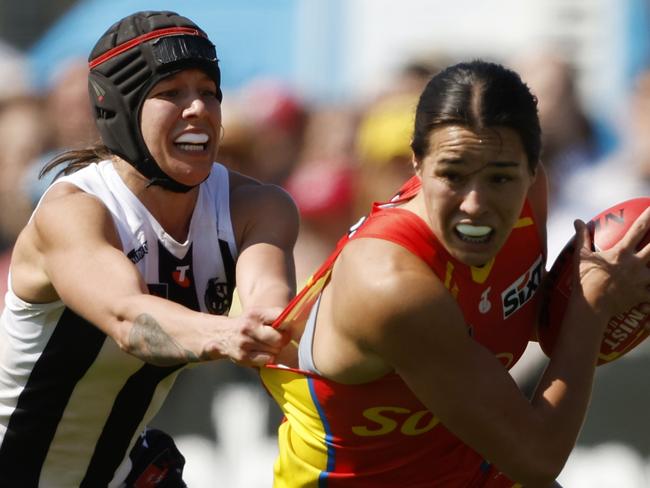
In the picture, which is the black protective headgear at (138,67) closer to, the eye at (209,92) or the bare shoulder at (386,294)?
the eye at (209,92)

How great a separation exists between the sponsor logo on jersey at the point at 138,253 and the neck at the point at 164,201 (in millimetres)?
112

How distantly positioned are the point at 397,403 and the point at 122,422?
1.02 metres

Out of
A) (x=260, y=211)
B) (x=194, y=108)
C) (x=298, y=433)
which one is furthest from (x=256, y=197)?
A: (x=298, y=433)

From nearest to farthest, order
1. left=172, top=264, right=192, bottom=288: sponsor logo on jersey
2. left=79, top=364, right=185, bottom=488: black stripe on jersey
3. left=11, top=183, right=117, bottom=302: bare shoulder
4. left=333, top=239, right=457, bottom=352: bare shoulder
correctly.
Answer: left=333, top=239, right=457, bottom=352: bare shoulder
left=11, top=183, right=117, bottom=302: bare shoulder
left=172, top=264, right=192, bottom=288: sponsor logo on jersey
left=79, top=364, right=185, bottom=488: black stripe on jersey

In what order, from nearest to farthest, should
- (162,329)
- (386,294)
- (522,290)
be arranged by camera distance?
(386,294) → (162,329) → (522,290)

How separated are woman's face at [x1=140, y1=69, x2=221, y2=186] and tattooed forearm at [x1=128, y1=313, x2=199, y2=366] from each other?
1.80 ft

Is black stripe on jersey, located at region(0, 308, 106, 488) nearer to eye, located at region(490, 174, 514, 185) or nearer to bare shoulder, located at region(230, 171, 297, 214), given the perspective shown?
bare shoulder, located at region(230, 171, 297, 214)

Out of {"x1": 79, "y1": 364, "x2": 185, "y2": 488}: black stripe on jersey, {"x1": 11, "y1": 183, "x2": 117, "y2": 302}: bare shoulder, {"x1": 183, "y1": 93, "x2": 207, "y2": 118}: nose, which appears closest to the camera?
{"x1": 11, "y1": 183, "x2": 117, "y2": 302}: bare shoulder

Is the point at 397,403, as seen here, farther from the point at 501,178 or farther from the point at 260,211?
the point at 260,211

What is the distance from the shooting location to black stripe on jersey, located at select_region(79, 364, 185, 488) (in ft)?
13.6

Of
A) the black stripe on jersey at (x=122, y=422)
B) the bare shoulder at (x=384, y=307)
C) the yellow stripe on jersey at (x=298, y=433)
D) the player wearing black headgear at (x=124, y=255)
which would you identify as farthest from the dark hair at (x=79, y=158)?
the bare shoulder at (x=384, y=307)

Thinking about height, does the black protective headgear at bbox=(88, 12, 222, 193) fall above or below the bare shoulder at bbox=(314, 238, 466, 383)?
above

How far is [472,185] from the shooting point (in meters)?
3.38

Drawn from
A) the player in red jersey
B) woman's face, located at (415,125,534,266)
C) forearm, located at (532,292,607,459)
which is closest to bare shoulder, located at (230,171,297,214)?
the player in red jersey
